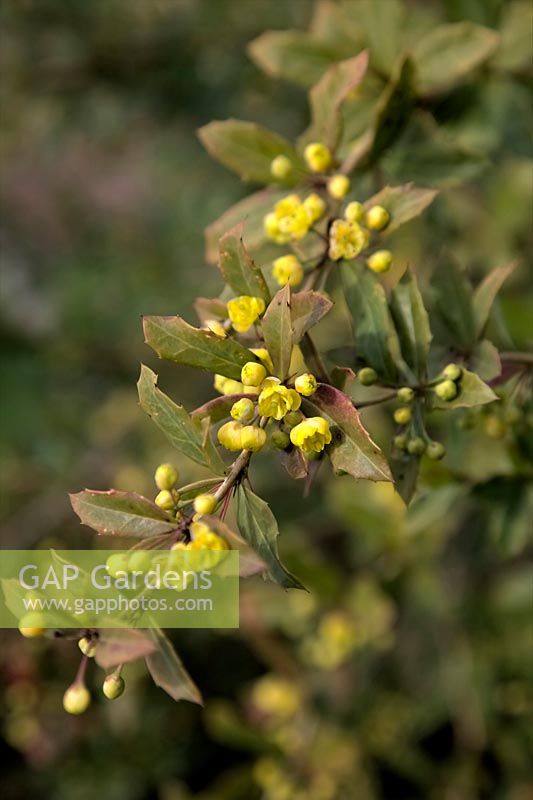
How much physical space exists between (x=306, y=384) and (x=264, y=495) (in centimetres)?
149

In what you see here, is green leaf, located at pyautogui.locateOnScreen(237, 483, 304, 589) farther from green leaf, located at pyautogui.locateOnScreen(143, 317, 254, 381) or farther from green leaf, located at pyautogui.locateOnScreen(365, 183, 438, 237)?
green leaf, located at pyautogui.locateOnScreen(365, 183, 438, 237)

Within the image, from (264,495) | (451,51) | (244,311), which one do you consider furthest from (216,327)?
(264,495)

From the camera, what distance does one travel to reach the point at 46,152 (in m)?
2.92

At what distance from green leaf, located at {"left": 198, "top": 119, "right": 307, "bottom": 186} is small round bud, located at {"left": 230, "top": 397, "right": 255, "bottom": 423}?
0.44m

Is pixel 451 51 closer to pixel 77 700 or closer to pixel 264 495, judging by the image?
pixel 77 700

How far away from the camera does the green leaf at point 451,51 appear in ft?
3.63

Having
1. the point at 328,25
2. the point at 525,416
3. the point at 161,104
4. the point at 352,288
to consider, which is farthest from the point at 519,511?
the point at 161,104

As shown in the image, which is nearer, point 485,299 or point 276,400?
point 276,400

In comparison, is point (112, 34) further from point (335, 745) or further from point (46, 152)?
point (335, 745)

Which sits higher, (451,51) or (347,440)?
(451,51)

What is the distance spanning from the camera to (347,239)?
852 millimetres

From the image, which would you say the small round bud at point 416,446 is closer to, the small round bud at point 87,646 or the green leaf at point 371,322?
the green leaf at point 371,322

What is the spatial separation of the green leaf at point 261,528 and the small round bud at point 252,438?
4 cm

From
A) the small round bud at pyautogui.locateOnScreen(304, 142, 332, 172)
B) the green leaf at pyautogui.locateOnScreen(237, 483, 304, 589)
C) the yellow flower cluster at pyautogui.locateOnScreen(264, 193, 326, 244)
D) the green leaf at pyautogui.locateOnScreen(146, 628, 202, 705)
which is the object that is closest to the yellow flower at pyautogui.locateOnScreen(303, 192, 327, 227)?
the yellow flower cluster at pyautogui.locateOnScreen(264, 193, 326, 244)
